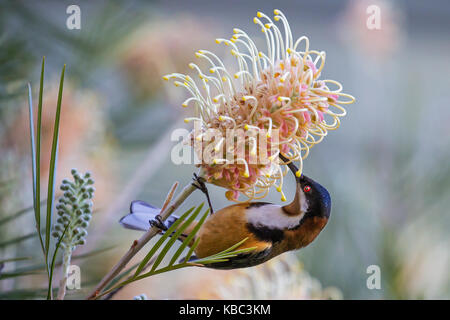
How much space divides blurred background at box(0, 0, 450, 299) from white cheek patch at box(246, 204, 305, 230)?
Answer: 7.1 inches

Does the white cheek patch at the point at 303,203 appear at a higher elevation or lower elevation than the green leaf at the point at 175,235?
higher

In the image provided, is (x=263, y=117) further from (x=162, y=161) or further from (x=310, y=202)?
(x=162, y=161)

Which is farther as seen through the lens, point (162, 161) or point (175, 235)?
point (162, 161)

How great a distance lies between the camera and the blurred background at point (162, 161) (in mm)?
541

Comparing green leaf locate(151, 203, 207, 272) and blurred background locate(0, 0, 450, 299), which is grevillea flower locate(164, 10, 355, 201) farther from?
blurred background locate(0, 0, 450, 299)

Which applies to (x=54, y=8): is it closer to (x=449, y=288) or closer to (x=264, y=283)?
(x=264, y=283)

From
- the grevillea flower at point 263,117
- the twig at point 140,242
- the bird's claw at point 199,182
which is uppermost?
the grevillea flower at point 263,117

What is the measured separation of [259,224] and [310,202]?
38 mm

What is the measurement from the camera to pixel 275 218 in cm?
33

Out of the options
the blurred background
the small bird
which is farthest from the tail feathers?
the blurred background

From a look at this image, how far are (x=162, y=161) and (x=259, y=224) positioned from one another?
39 cm

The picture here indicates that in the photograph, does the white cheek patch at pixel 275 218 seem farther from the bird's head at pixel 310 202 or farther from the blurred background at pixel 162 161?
the blurred background at pixel 162 161

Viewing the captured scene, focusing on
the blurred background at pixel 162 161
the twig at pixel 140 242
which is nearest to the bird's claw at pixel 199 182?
the twig at pixel 140 242

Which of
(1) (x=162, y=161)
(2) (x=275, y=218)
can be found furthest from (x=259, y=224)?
(1) (x=162, y=161)
